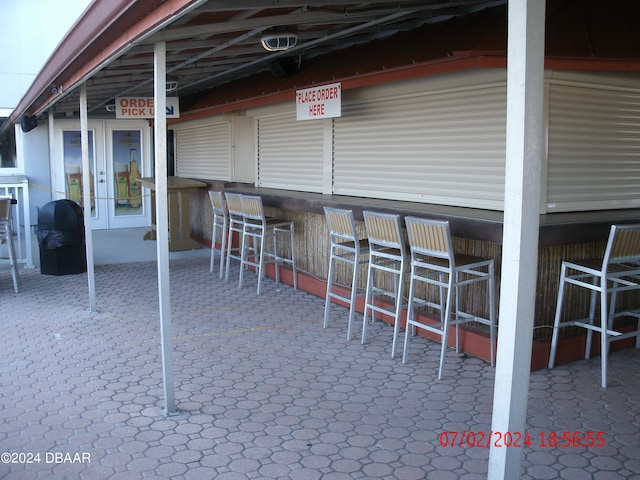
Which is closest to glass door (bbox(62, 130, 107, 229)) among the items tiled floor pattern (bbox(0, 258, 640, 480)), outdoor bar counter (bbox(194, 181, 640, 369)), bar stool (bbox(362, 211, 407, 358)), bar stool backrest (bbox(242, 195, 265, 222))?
bar stool backrest (bbox(242, 195, 265, 222))

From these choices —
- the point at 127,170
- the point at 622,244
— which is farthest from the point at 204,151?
the point at 622,244

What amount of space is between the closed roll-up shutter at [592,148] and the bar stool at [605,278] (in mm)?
516

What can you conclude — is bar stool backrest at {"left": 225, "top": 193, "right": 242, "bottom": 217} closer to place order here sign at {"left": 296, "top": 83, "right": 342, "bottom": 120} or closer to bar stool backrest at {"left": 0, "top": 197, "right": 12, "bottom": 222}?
place order here sign at {"left": 296, "top": 83, "right": 342, "bottom": 120}

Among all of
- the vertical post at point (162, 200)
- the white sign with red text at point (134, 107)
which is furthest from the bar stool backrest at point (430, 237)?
the white sign with red text at point (134, 107)

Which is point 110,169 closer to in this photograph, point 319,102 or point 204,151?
point 204,151

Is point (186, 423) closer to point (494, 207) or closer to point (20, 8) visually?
point (494, 207)

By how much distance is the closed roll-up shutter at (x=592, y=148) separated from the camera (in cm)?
470

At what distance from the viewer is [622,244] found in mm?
4281

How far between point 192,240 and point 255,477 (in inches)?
304

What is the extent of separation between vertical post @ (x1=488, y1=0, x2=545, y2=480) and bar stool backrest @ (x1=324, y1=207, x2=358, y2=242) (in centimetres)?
321

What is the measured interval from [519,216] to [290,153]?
240 inches

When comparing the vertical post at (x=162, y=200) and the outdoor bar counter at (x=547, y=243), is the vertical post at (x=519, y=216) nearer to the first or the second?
the outdoor bar counter at (x=547, y=243)

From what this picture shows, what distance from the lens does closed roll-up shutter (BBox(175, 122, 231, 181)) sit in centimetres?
1026

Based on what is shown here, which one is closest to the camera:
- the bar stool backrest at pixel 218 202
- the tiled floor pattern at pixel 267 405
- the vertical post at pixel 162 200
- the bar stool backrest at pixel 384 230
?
the tiled floor pattern at pixel 267 405
